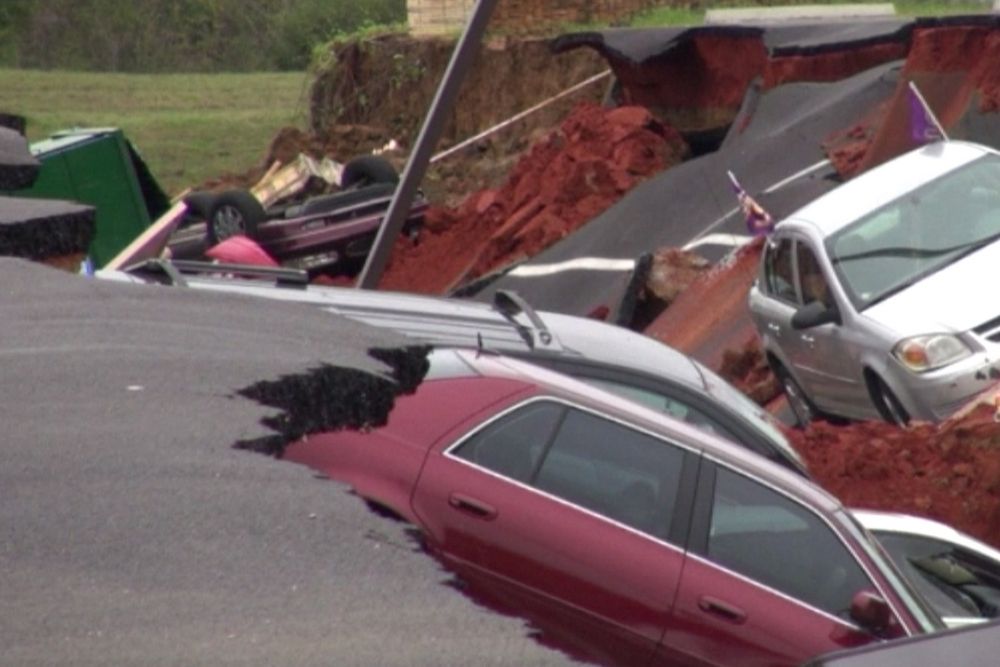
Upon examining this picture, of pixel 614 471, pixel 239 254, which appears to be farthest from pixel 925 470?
pixel 614 471

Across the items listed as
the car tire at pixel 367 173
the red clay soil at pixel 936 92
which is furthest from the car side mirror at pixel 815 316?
the car tire at pixel 367 173

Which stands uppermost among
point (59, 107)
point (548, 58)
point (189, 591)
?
point (189, 591)

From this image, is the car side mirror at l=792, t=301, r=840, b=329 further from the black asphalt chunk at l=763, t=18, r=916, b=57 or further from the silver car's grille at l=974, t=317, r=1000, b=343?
the black asphalt chunk at l=763, t=18, r=916, b=57

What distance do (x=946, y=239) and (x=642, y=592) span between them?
8.75m

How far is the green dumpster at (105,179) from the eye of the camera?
70.5 ft

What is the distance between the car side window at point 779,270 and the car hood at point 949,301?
1503 millimetres

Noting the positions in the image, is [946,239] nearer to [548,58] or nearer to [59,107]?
[548,58]

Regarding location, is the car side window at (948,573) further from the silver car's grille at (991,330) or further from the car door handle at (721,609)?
the silver car's grille at (991,330)

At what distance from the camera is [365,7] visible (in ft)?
161

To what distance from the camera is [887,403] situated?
13.7 metres

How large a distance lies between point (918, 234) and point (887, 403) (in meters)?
1.25

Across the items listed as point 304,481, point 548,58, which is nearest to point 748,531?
point 304,481

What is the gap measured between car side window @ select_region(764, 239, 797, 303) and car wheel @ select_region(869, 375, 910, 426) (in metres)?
1.47

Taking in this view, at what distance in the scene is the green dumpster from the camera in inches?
846
